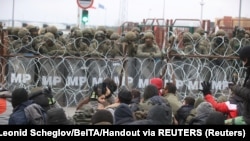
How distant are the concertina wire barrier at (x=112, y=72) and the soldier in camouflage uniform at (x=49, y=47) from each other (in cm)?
27

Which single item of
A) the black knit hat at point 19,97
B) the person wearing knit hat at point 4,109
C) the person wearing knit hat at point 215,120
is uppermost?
the black knit hat at point 19,97

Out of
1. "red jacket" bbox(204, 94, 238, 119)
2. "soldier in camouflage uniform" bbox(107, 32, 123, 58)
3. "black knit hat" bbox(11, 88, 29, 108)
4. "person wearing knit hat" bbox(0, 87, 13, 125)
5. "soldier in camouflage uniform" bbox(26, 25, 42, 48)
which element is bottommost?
"person wearing knit hat" bbox(0, 87, 13, 125)

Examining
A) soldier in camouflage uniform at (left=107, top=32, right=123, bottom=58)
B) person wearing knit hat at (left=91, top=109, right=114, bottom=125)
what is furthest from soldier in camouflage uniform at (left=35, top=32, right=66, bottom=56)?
person wearing knit hat at (left=91, top=109, right=114, bottom=125)

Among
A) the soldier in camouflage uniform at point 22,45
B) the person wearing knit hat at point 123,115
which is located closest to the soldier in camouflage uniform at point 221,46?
the soldier in camouflage uniform at point 22,45

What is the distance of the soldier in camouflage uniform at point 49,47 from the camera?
36.6 ft

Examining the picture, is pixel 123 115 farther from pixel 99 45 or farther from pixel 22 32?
pixel 22 32

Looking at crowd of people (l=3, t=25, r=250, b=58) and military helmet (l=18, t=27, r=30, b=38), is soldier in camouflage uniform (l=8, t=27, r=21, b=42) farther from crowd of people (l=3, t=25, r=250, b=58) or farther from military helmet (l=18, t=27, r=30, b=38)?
military helmet (l=18, t=27, r=30, b=38)

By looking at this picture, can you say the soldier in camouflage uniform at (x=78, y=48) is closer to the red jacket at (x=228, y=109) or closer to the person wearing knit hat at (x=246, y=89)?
the red jacket at (x=228, y=109)

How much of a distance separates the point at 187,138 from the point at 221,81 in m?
6.11

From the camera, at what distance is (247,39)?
37.9ft

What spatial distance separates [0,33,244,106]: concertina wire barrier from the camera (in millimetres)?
10641

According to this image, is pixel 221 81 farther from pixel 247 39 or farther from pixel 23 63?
pixel 23 63

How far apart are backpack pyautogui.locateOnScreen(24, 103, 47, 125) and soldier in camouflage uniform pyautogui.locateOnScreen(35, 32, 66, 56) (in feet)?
17.5

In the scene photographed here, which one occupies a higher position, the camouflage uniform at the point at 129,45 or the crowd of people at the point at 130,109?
the camouflage uniform at the point at 129,45
